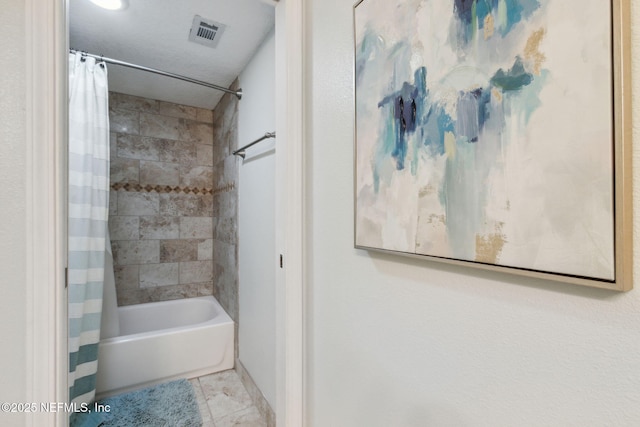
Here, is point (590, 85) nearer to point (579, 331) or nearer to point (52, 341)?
point (579, 331)

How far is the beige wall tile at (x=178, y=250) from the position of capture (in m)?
2.73

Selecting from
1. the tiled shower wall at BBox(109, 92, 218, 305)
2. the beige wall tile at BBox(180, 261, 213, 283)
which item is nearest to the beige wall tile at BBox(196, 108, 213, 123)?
the tiled shower wall at BBox(109, 92, 218, 305)

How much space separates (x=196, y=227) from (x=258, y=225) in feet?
4.45

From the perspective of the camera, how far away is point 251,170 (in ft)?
6.42

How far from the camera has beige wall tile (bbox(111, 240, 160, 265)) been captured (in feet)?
8.33

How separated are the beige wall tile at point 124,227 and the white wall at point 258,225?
1174mm

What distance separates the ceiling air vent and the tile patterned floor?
2.36 metres

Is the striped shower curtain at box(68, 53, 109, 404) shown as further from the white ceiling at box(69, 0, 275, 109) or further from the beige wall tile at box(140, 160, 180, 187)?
the beige wall tile at box(140, 160, 180, 187)

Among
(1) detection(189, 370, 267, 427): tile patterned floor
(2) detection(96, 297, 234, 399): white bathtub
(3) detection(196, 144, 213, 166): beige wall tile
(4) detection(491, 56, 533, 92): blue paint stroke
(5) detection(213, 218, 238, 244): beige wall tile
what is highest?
(3) detection(196, 144, 213, 166): beige wall tile

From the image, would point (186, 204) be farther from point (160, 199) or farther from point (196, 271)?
point (196, 271)

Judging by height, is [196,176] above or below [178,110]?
below

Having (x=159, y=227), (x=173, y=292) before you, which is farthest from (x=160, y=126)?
(x=173, y=292)

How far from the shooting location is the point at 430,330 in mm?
653

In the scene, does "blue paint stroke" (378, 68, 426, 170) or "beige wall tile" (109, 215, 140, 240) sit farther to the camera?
"beige wall tile" (109, 215, 140, 240)
